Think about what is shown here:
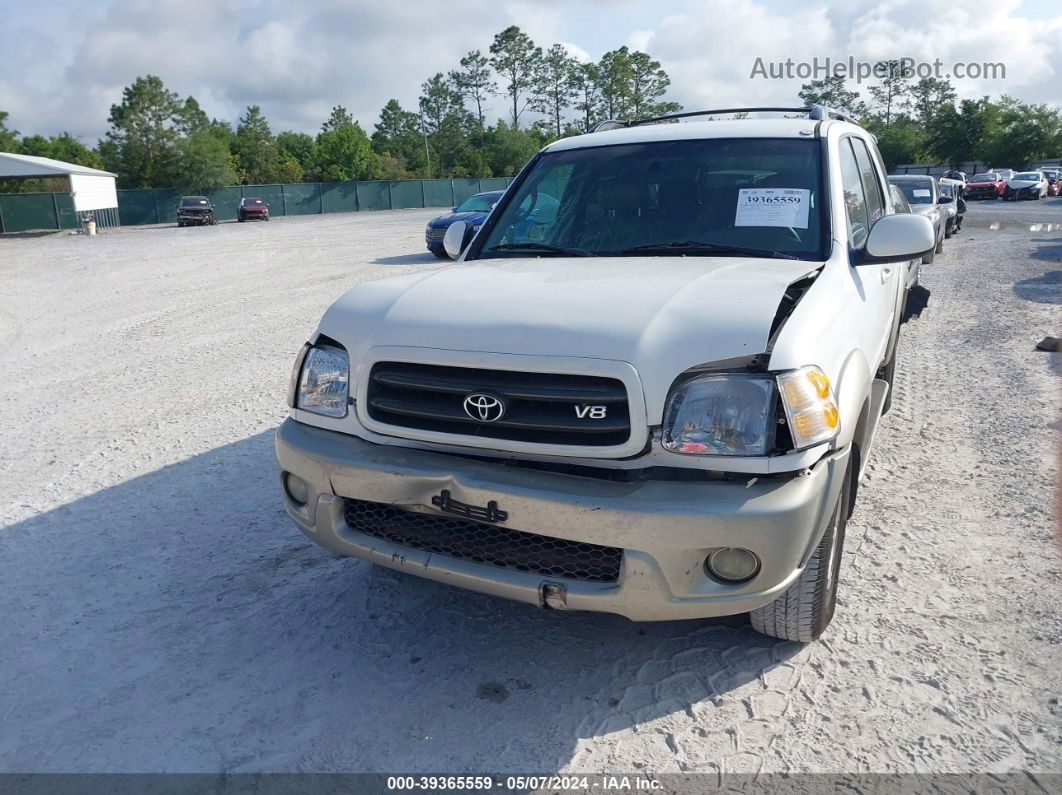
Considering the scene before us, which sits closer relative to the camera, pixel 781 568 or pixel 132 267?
pixel 781 568

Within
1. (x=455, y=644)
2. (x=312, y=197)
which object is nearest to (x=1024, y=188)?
(x=312, y=197)

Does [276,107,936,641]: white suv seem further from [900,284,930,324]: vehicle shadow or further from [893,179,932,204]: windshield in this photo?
[893,179,932,204]: windshield

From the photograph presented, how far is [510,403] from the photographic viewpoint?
9.05ft

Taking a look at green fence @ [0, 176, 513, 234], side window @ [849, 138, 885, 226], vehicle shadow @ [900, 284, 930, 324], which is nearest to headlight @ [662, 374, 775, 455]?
side window @ [849, 138, 885, 226]

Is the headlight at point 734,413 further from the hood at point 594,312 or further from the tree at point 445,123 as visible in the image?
the tree at point 445,123

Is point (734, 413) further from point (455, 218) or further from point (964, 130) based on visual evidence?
point (964, 130)

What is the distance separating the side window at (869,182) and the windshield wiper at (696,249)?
127cm

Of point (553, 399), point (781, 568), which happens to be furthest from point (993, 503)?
point (553, 399)

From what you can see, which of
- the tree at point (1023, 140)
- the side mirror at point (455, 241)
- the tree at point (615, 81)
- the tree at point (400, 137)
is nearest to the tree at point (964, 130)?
the tree at point (1023, 140)

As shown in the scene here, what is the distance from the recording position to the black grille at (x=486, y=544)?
2.71 m

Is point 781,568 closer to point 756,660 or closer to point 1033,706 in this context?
point 756,660

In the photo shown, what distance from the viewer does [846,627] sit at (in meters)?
3.27

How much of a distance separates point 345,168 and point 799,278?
91.5 metres

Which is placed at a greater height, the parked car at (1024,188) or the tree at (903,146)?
the tree at (903,146)
